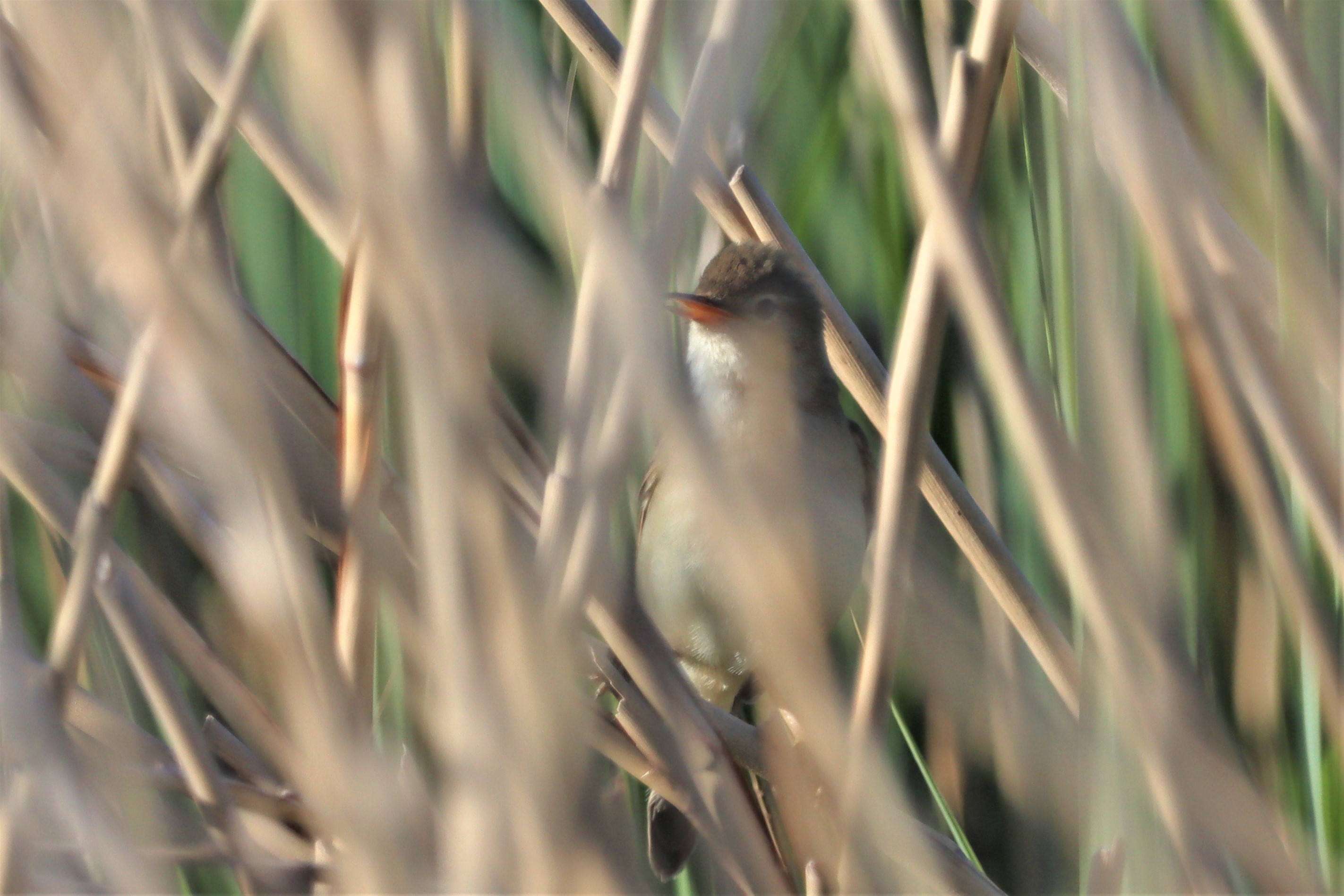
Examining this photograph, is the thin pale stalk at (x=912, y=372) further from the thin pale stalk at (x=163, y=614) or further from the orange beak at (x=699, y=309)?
the orange beak at (x=699, y=309)

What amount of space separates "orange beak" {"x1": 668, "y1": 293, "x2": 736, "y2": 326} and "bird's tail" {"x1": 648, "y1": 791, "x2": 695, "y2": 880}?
673 mm

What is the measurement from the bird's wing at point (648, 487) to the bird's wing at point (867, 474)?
16 millimetres

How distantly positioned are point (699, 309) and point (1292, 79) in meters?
0.96

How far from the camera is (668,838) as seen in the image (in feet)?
5.62

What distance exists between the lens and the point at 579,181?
2.64 ft

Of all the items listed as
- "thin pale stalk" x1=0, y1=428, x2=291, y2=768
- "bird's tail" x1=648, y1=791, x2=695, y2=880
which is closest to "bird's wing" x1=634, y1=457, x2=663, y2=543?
"bird's tail" x1=648, y1=791, x2=695, y2=880

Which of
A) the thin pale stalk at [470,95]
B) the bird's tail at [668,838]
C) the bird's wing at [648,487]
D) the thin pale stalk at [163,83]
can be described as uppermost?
the thin pale stalk at [163,83]

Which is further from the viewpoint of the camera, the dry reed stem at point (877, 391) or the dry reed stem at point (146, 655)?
the dry reed stem at point (877, 391)

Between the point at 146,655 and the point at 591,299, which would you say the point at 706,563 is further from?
the point at 591,299

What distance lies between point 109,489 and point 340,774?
0.28m

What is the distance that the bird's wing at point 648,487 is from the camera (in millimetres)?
1982

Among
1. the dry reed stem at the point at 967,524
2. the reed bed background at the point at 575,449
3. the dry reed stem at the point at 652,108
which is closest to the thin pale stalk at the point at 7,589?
the reed bed background at the point at 575,449

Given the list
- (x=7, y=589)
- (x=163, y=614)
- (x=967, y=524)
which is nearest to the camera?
(x=7, y=589)

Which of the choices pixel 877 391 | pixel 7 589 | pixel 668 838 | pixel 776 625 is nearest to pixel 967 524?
pixel 877 391
